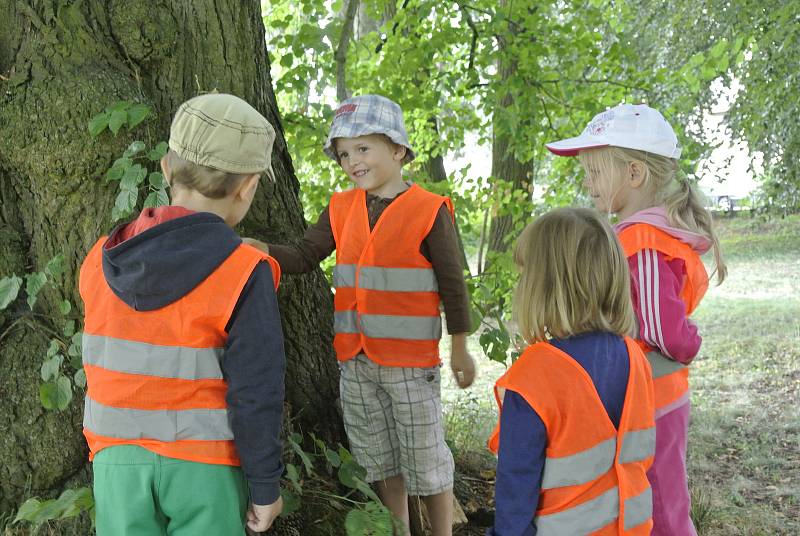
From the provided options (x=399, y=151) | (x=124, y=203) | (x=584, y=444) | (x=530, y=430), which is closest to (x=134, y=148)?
(x=124, y=203)

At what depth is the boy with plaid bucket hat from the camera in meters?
2.65

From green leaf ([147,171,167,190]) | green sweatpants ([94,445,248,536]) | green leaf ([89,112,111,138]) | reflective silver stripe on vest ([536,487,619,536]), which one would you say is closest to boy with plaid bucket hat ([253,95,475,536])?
green leaf ([147,171,167,190])

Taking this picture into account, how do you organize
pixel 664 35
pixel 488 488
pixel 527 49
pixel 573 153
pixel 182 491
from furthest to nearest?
A: pixel 664 35
pixel 527 49
pixel 488 488
pixel 573 153
pixel 182 491

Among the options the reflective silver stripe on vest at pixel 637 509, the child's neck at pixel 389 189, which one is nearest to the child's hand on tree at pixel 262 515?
the reflective silver stripe on vest at pixel 637 509

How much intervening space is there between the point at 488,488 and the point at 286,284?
164cm

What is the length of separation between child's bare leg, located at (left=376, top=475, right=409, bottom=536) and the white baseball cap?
1.37m

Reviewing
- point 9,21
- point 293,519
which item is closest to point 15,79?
point 9,21

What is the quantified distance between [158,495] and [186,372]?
0.29 m

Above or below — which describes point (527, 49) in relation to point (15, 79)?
above

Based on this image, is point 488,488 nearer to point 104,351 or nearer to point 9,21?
point 104,351

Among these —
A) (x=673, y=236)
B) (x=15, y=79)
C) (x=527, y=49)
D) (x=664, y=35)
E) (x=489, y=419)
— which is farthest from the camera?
(x=664, y=35)

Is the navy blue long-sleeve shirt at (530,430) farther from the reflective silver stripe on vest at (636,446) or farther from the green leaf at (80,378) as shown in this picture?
the green leaf at (80,378)

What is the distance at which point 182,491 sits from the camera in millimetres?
1696

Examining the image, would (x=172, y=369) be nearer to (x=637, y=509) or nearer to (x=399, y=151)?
(x=637, y=509)
